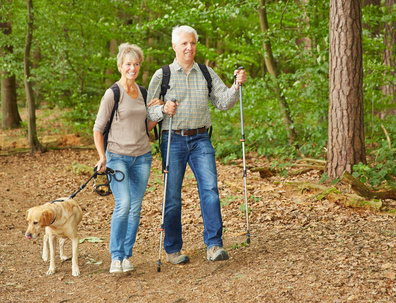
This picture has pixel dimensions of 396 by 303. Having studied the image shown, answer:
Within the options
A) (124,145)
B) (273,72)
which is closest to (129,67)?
(124,145)

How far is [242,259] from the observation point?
4555 millimetres

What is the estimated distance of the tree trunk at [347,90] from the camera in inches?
273

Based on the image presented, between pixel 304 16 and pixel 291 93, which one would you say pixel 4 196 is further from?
pixel 304 16

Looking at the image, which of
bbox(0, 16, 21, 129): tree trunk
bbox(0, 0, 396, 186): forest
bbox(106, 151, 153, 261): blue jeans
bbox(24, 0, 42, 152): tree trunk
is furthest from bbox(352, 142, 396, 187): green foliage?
bbox(0, 16, 21, 129): tree trunk

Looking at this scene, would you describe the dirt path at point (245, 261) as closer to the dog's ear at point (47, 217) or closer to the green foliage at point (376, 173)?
the dog's ear at point (47, 217)

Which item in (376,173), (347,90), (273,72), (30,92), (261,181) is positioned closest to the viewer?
(376,173)

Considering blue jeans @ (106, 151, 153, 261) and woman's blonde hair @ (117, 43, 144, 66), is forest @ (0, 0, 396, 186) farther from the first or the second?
woman's blonde hair @ (117, 43, 144, 66)

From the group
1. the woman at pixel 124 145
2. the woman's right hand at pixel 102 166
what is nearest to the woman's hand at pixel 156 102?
the woman at pixel 124 145

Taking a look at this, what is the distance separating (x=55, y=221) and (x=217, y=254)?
1.74 meters

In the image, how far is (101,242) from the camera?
5.91 meters

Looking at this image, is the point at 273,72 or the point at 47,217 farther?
the point at 273,72

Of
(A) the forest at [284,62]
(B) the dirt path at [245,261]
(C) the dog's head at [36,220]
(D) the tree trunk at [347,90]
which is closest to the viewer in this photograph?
(B) the dirt path at [245,261]

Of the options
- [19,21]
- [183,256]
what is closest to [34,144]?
[19,21]

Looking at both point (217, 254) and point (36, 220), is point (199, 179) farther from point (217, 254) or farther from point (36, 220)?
point (36, 220)
